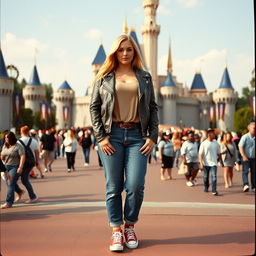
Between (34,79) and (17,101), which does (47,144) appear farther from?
(34,79)

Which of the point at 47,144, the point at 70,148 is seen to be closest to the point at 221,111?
the point at 70,148

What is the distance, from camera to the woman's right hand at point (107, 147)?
2498 millimetres

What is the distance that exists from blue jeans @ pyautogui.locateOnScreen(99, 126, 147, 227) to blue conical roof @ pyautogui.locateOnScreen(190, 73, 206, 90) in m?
54.7

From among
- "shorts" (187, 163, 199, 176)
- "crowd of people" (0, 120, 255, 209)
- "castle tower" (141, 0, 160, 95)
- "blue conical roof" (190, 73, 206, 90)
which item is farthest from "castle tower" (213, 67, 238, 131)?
"shorts" (187, 163, 199, 176)

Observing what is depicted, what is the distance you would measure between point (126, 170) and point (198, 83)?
55.4 m

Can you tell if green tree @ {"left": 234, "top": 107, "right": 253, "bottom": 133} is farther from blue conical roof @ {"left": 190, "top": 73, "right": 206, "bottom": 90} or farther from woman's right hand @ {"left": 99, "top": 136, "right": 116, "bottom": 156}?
woman's right hand @ {"left": 99, "top": 136, "right": 116, "bottom": 156}

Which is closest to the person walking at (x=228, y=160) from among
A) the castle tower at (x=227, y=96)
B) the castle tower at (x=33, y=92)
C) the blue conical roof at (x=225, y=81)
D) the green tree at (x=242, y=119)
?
the green tree at (x=242, y=119)

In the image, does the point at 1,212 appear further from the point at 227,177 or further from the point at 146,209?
the point at 227,177

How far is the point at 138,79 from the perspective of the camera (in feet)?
8.32

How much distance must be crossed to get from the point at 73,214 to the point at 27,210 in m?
0.70

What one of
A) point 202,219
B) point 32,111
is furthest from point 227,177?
point 32,111

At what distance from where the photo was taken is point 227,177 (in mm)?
6801

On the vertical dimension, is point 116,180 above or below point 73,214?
above

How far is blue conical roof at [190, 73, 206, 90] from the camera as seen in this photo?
55750 millimetres
